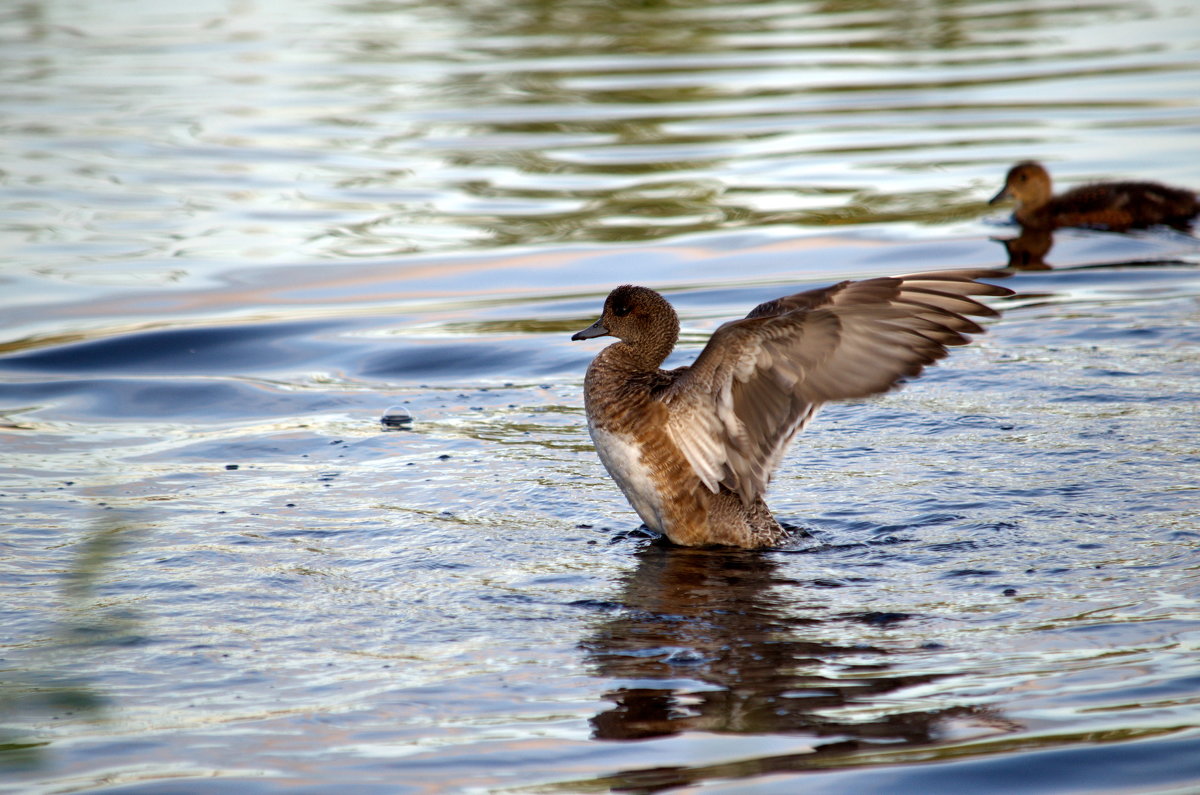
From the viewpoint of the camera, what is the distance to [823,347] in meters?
5.32

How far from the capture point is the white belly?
574cm

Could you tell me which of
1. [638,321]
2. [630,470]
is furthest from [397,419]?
[630,470]

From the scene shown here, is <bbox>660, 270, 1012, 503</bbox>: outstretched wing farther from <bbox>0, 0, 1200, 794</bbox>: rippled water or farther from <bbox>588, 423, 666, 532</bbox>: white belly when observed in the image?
<bbox>0, 0, 1200, 794</bbox>: rippled water

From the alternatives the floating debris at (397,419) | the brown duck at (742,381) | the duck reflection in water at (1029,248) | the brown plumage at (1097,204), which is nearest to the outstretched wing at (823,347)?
the brown duck at (742,381)

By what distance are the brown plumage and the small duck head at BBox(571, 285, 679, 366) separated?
541 cm

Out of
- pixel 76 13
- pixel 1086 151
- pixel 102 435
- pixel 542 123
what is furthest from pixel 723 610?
pixel 76 13

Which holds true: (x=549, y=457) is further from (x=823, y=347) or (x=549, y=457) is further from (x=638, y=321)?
(x=823, y=347)

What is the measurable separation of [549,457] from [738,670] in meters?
2.57

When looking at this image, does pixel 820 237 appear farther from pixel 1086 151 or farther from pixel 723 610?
pixel 723 610

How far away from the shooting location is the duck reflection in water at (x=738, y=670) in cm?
400

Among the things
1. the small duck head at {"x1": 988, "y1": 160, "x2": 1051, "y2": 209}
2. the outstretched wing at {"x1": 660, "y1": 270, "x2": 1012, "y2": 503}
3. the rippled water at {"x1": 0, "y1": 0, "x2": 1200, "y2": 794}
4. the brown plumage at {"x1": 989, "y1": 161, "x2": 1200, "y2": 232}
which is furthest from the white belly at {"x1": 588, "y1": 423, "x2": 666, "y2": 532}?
the small duck head at {"x1": 988, "y1": 160, "x2": 1051, "y2": 209}

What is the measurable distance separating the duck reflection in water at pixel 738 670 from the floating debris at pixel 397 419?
7.53 feet

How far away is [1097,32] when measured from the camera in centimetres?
1883

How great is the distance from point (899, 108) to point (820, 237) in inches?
193
